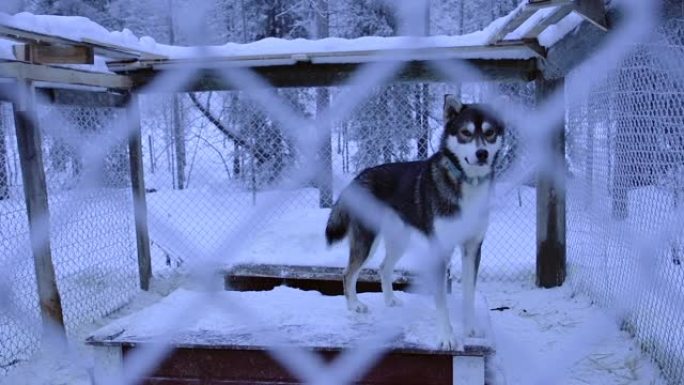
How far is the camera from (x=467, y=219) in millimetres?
2463

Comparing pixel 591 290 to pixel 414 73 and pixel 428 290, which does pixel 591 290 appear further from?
pixel 414 73

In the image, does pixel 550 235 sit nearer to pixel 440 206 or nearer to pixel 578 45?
pixel 440 206

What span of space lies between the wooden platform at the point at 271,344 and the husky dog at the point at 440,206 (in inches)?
4.8

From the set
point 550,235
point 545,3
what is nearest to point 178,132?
point 545,3

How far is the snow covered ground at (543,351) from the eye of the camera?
9.66 ft

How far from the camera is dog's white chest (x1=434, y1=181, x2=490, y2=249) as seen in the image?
2428mm

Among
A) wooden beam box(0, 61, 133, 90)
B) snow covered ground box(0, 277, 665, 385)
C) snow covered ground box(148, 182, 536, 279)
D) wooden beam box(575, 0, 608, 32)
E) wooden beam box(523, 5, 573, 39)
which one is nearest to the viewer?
wooden beam box(575, 0, 608, 32)

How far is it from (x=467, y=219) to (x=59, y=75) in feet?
7.85

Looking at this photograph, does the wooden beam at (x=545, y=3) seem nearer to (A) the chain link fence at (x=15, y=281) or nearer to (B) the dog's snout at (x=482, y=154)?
(B) the dog's snout at (x=482, y=154)

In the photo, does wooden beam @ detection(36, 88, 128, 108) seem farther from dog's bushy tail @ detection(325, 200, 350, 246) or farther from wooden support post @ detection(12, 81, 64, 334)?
dog's bushy tail @ detection(325, 200, 350, 246)

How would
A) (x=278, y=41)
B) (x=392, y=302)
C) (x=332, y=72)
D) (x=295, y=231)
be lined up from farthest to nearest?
(x=295, y=231), (x=332, y=72), (x=278, y=41), (x=392, y=302)

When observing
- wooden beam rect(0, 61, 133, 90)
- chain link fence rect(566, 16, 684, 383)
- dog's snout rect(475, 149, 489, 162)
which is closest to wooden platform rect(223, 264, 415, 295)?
chain link fence rect(566, 16, 684, 383)

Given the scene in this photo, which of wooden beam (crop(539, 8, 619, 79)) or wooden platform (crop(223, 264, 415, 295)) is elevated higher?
wooden beam (crop(539, 8, 619, 79))

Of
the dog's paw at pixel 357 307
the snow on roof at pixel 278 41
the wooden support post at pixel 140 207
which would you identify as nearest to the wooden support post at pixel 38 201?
the snow on roof at pixel 278 41
